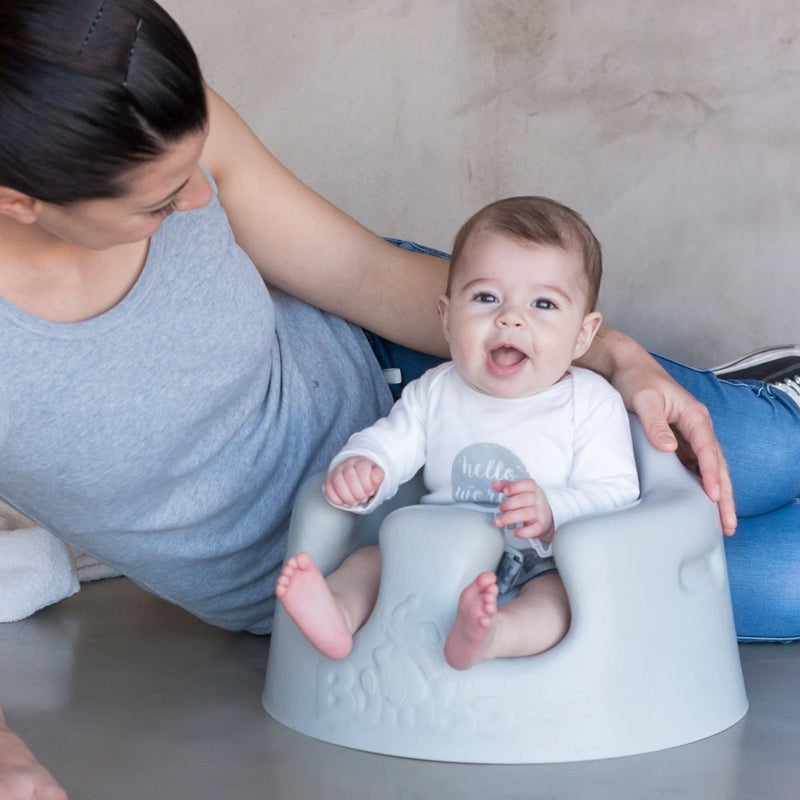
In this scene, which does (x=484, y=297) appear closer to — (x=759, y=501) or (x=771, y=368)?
(x=759, y=501)

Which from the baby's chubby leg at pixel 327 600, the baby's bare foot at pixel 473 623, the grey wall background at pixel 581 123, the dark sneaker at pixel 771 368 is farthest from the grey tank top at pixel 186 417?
the grey wall background at pixel 581 123

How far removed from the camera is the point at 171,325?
4.89ft

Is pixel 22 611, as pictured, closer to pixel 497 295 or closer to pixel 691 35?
pixel 497 295

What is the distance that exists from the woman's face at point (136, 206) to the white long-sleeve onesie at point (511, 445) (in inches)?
16.7

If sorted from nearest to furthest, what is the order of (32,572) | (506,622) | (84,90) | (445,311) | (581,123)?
(84,90)
(506,622)
(445,311)
(32,572)
(581,123)

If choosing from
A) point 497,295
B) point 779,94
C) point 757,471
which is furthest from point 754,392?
point 779,94

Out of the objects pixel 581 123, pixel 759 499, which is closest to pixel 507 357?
pixel 759 499

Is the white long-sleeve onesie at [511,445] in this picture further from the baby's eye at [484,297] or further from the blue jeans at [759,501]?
the blue jeans at [759,501]

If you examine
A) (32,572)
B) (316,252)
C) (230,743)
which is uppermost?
(316,252)

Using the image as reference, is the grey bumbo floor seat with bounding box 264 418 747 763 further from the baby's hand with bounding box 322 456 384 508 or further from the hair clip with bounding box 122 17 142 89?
the hair clip with bounding box 122 17 142 89

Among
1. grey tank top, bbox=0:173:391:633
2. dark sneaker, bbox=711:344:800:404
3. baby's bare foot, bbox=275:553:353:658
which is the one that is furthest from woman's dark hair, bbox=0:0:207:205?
dark sneaker, bbox=711:344:800:404

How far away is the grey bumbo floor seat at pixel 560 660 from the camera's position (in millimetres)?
1373

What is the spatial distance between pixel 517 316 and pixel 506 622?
0.43 m

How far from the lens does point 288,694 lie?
1526 mm
